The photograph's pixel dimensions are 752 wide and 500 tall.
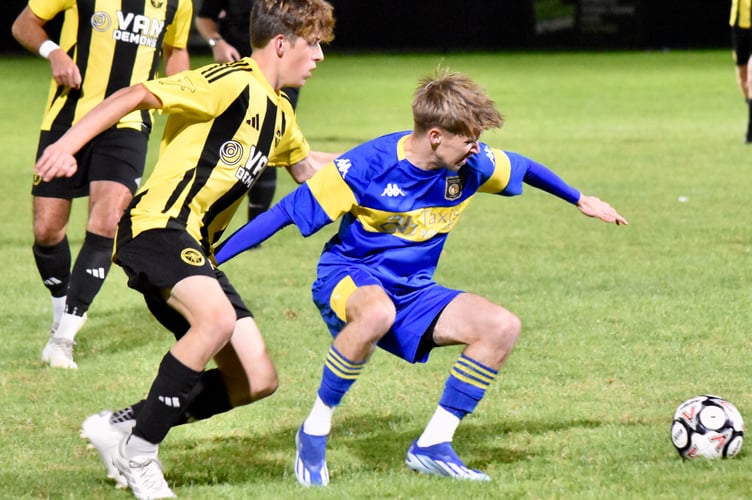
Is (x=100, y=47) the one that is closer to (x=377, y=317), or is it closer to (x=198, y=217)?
(x=198, y=217)

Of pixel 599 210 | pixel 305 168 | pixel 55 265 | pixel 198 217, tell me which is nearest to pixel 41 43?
pixel 55 265

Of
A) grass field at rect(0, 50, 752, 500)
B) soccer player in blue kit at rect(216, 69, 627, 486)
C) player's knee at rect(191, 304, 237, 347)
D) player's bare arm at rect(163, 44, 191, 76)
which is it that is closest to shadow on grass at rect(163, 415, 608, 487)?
grass field at rect(0, 50, 752, 500)

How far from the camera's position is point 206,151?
4430 millimetres

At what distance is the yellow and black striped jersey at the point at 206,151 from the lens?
436cm

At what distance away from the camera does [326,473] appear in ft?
14.6

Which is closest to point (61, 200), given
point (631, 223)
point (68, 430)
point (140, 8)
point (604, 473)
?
point (140, 8)

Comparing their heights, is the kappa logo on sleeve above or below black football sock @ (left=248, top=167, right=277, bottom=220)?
above

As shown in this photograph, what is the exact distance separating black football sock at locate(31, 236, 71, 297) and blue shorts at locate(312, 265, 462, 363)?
7.75ft

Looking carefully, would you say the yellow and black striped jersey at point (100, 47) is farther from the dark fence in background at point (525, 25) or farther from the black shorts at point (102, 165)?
the dark fence in background at point (525, 25)

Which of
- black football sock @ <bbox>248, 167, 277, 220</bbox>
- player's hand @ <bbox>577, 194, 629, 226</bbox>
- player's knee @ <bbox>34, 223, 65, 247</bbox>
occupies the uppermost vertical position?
player's hand @ <bbox>577, 194, 629, 226</bbox>

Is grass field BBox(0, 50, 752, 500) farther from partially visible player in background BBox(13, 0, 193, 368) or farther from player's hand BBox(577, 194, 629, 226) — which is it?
player's hand BBox(577, 194, 629, 226)

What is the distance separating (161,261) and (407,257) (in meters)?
0.95

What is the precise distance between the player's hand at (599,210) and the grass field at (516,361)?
837 mm

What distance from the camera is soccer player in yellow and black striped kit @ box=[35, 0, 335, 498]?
418 cm
